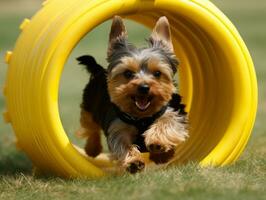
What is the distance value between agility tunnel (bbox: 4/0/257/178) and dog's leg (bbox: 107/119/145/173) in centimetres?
27

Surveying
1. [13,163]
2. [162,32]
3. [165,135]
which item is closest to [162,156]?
[165,135]

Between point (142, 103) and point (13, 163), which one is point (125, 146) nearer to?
point (142, 103)

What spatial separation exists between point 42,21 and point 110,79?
0.83 metres

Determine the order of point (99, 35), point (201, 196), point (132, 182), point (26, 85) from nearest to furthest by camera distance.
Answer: point (201, 196)
point (132, 182)
point (26, 85)
point (99, 35)

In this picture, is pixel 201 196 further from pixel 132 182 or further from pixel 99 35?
pixel 99 35

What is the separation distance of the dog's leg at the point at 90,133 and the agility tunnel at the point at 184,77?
18 centimetres

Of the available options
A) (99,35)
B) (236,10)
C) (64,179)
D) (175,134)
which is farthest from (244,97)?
(236,10)

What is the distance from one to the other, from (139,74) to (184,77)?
70.0 inches

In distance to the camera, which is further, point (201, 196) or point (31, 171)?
point (31, 171)

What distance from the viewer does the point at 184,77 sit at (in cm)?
864

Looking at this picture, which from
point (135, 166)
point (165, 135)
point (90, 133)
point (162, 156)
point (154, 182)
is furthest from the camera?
point (90, 133)

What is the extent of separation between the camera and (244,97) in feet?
24.3

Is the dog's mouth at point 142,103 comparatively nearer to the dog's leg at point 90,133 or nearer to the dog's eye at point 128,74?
the dog's eye at point 128,74

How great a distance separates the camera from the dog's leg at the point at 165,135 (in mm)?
6812
